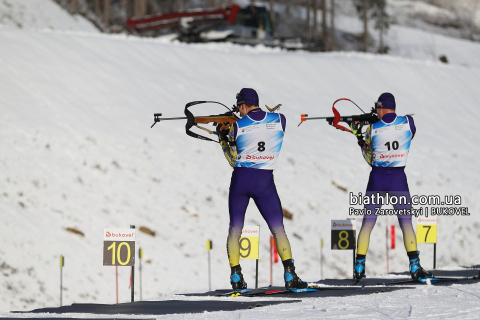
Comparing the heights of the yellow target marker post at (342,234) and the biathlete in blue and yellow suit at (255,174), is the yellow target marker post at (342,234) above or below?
below

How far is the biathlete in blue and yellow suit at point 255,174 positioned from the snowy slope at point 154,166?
5452 millimetres

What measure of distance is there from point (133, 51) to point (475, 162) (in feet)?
44.1

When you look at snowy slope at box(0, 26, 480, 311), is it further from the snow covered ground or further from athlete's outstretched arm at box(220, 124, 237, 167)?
athlete's outstretched arm at box(220, 124, 237, 167)

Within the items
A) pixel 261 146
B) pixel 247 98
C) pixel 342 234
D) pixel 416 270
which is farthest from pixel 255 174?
pixel 342 234

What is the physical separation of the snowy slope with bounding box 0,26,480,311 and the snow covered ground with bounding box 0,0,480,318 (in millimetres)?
44

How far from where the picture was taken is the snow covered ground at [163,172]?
11.9 meters

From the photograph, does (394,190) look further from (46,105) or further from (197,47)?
(197,47)

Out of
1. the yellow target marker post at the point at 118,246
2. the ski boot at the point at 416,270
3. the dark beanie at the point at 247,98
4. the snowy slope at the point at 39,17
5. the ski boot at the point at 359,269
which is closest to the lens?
the dark beanie at the point at 247,98

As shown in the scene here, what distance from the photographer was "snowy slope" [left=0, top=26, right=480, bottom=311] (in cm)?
1258

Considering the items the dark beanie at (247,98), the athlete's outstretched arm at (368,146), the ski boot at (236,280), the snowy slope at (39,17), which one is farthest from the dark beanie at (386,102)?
the snowy slope at (39,17)

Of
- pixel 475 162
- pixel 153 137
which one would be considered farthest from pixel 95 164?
pixel 475 162

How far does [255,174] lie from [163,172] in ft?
32.4

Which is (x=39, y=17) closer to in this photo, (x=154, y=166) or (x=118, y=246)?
(x=154, y=166)

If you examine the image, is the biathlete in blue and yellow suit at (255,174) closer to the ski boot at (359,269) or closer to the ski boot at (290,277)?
the ski boot at (290,277)
